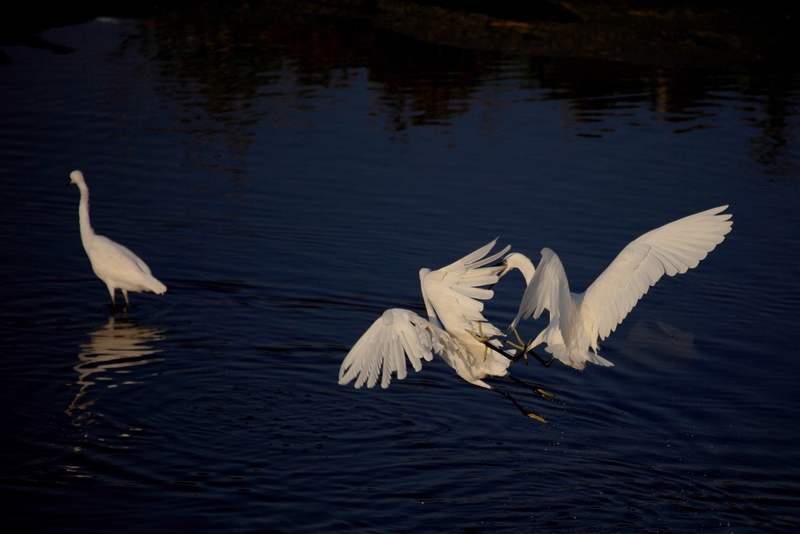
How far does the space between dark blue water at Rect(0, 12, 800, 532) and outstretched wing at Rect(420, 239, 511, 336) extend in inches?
43.4

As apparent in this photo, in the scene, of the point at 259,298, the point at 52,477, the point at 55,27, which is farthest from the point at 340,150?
the point at 55,27

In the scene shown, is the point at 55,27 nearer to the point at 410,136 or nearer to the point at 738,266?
the point at 410,136

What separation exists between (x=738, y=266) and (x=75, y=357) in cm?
708

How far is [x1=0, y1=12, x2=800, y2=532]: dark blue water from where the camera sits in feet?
21.0

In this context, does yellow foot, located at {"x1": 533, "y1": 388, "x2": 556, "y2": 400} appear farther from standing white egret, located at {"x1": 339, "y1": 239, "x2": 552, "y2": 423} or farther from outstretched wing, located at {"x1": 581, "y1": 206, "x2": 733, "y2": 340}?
outstretched wing, located at {"x1": 581, "y1": 206, "x2": 733, "y2": 340}

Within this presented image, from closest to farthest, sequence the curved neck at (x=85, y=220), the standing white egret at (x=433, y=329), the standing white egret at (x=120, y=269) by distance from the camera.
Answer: the standing white egret at (x=433, y=329), the standing white egret at (x=120, y=269), the curved neck at (x=85, y=220)

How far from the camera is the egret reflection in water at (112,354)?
7.92 meters

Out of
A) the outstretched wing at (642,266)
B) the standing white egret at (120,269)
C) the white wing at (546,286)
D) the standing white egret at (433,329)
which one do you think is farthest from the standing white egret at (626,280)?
the standing white egret at (120,269)

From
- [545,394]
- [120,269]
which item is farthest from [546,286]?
[120,269]

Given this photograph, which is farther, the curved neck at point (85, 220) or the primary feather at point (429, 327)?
the curved neck at point (85, 220)

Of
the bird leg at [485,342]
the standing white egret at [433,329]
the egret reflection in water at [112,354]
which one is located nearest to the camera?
the standing white egret at [433,329]

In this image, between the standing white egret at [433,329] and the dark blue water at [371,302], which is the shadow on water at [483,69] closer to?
the dark blue water at [371,302]

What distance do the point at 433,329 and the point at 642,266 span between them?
158cm

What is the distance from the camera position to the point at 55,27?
25.2 metres
